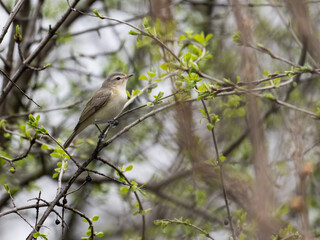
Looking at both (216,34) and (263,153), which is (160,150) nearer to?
(216,34)

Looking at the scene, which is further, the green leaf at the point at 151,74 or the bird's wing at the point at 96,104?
the bird's wing at the point at 96,104

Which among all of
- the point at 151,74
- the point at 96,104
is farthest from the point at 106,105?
the point at 151,74

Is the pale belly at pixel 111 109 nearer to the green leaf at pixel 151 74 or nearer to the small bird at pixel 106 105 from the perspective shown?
the small bird at pixel 106 105

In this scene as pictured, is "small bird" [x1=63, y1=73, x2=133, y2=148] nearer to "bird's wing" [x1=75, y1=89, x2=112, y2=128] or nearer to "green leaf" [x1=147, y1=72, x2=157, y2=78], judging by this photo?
"bird's wing" [x1=75, y1=89, x2=112, y2=128]

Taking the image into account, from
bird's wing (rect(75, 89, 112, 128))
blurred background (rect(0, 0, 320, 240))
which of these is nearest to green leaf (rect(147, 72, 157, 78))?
blurred background (rect(0, 0, 320, 240))

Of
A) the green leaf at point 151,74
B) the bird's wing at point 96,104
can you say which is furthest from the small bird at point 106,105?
the green leaf at point 151,74

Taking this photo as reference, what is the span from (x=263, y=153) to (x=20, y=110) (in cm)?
622

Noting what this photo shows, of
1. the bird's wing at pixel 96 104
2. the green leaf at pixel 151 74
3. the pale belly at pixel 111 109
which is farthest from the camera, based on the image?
the bird's wing at pixel 96 104

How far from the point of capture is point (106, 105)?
670cm

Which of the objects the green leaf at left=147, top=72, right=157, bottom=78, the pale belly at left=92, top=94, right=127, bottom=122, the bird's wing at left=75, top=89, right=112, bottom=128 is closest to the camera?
the green leaf at left=147, top=72, right=157, bottom=78

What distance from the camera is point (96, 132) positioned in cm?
825

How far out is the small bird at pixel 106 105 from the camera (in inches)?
258

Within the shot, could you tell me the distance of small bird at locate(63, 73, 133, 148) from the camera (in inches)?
258

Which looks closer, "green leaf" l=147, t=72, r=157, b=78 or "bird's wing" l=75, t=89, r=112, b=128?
"green leaf" l=147, t=72, r=157, b=78
